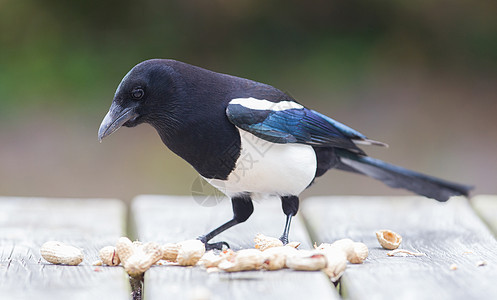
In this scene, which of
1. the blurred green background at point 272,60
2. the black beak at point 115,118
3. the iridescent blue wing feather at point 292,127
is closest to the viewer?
the black beak at point 115,118

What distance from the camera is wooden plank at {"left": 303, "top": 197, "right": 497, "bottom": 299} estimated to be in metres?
1.92

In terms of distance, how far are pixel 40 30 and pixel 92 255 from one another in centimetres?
497

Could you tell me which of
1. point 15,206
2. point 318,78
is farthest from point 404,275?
point 318,78

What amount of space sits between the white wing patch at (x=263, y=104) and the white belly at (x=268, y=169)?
10 cm

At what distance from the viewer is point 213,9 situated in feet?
23.9

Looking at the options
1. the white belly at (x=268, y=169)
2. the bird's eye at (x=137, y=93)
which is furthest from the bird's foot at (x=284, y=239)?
the bird's eye at (x=137, y=93)

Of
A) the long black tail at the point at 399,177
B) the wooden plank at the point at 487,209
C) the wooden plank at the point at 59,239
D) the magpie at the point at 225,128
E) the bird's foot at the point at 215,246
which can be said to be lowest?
the bird's foot at the point at 215,246

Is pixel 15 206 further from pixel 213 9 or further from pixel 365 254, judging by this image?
pixel 213 9

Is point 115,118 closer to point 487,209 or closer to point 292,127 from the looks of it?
point 292,127

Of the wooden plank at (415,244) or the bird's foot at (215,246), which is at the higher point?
the wooden plank at (415,244)

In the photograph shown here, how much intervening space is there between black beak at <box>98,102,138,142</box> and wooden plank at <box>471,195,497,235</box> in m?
1.32

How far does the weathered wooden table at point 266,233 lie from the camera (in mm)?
1898

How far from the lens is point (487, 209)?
307 centimetres

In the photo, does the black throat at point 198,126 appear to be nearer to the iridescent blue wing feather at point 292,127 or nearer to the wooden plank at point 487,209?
the iridescent blue wing feather at point 292,127
